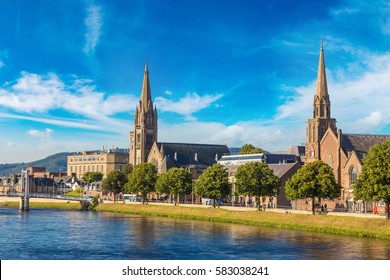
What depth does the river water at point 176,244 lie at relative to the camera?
2682 inches

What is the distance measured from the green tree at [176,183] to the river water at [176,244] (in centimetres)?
4796

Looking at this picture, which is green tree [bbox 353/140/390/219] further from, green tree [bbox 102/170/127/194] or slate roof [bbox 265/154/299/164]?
green tree [bbox 102/170/127/194]

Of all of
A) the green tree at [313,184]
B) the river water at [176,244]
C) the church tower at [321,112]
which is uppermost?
the church tower at [321,112]

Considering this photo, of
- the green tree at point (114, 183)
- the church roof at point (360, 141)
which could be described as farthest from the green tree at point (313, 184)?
the green tree at point (114, 183)

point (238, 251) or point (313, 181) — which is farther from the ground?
point (313, 181)

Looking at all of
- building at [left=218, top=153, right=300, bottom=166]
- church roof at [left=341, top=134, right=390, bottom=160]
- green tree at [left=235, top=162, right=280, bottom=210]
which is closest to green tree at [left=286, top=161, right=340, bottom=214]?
green tree at [left=235, top=162, right=280, bottom=210]

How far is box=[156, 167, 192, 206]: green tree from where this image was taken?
154m

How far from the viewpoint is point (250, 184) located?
12638 cm

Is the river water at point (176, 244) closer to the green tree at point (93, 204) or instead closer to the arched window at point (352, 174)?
the arched window at point (352, 174)

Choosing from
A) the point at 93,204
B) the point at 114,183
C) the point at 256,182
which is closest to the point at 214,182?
the point at 256,182

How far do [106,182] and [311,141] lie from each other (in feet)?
210

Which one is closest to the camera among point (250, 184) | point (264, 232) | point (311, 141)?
point (264, 232)
